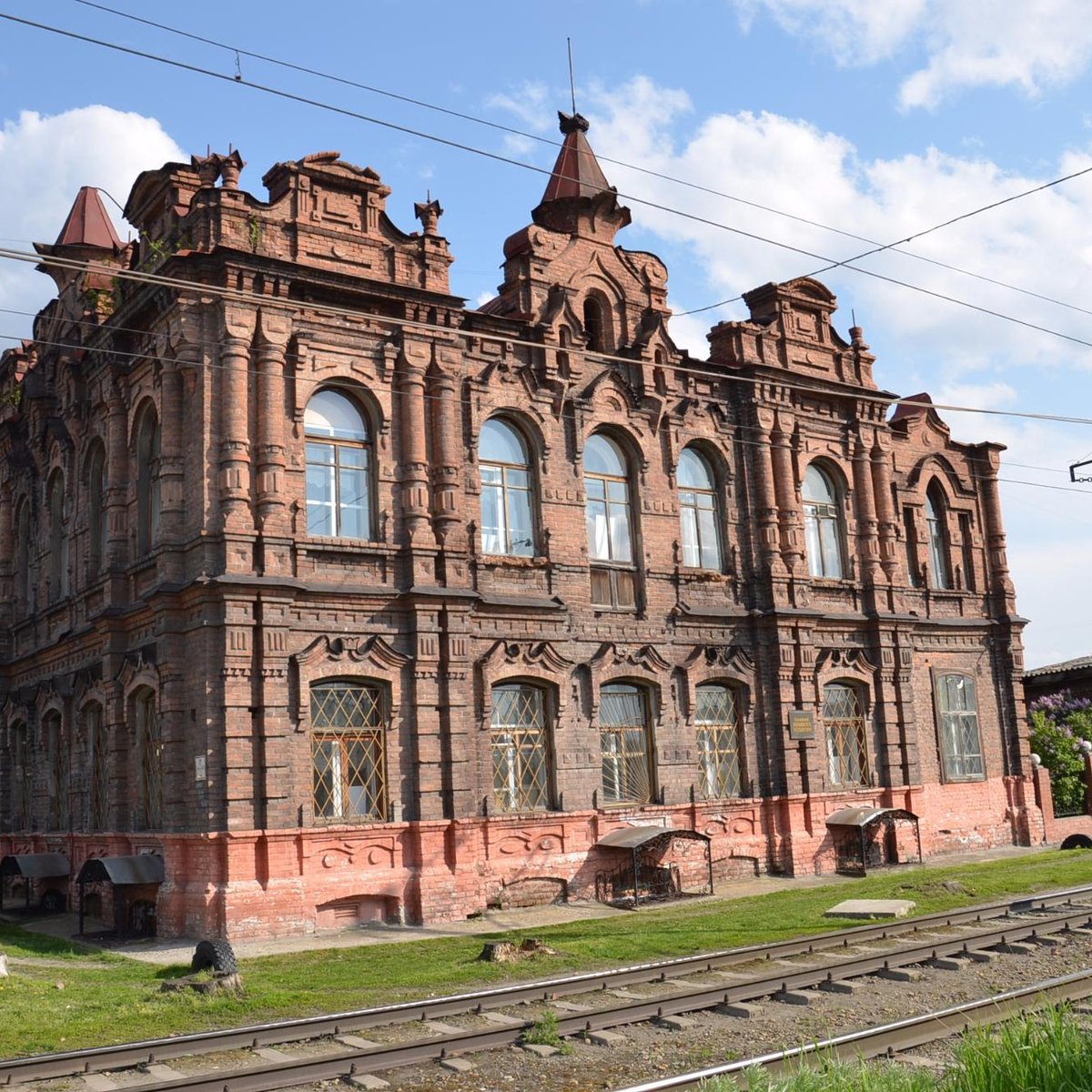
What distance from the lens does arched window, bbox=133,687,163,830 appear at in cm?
1838

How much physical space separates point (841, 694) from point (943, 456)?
6.92 m

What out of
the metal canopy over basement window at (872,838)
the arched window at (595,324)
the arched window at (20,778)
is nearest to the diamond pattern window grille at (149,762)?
the arched window at (20,778)

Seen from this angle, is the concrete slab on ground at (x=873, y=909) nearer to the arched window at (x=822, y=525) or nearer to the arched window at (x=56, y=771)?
the arched window at (x=822, y=525)

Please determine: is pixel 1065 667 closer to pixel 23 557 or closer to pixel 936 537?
pixel 936 537

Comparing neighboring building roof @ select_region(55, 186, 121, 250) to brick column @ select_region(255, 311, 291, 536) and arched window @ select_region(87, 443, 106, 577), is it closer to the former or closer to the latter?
arched window @ select_region(87, 443, 106, 577)

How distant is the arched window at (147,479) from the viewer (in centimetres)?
1964

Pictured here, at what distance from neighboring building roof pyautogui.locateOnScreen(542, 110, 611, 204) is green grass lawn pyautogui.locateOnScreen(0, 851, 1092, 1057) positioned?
13.7 m

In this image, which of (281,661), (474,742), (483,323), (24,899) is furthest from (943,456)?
(24,899)

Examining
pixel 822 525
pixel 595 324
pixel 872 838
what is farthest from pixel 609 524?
pixel 872 838

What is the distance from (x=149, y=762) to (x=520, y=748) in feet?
19.0

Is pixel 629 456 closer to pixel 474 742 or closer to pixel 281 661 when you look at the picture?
pixel 474 742

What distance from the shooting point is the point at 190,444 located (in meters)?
18.1

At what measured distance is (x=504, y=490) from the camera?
68.1 feet

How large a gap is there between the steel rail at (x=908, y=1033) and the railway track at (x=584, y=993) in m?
1.69
